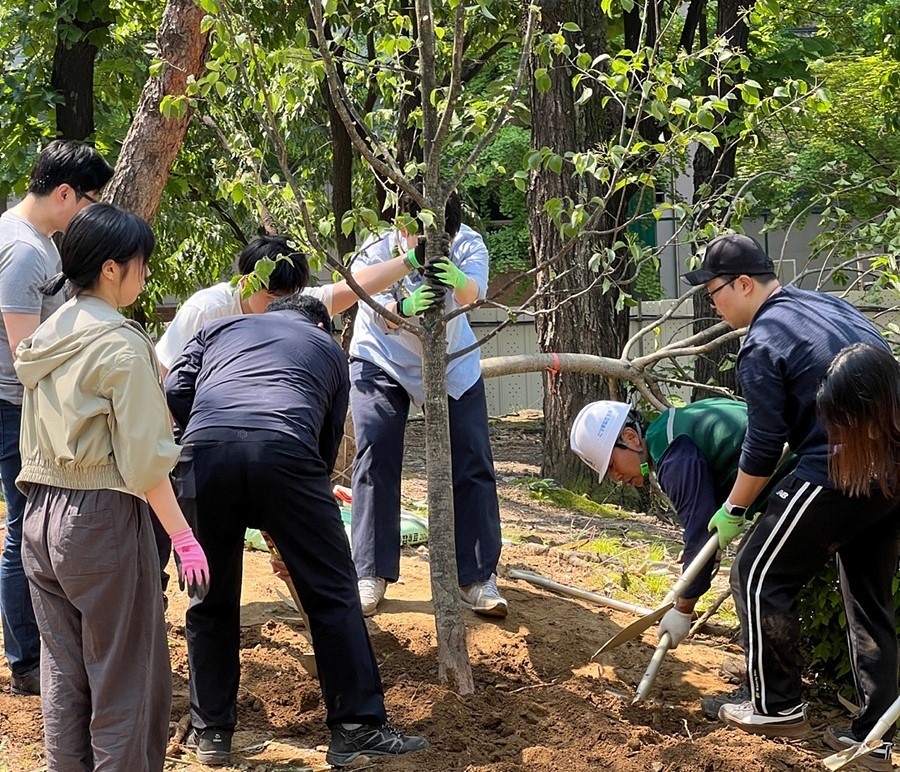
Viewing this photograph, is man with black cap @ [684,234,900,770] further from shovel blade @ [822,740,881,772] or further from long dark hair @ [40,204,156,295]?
long dark hair @ [40,204,156,295]

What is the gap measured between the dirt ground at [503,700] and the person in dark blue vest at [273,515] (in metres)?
0.16

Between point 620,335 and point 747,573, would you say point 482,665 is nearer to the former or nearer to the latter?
point 747,573

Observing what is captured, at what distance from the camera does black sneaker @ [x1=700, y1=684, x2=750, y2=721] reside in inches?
163

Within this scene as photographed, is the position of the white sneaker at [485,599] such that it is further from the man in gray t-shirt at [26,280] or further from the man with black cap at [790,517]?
the man in gray t-shirt at [26,280]

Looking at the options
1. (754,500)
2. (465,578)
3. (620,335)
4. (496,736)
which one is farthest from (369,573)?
(620,335)

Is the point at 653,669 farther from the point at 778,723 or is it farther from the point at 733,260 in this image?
the point at 733,260

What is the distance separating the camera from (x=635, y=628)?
4422mm

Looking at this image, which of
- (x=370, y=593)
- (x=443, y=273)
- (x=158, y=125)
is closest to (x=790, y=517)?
(x=443, y=273)

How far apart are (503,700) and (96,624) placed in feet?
5.59

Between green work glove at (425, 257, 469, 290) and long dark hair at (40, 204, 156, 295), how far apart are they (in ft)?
3.77

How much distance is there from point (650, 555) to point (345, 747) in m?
3.14

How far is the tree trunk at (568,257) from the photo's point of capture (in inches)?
309

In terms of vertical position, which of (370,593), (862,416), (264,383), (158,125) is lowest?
(370,593)

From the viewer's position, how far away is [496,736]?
3.83 meters
